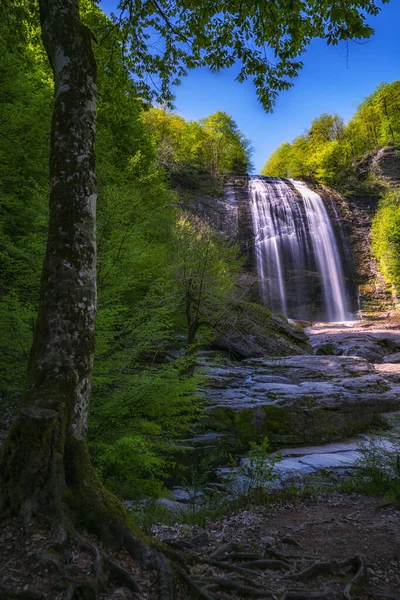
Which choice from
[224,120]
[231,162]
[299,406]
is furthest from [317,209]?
[299,406]

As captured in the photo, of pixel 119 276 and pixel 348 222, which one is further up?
pixel 348 222

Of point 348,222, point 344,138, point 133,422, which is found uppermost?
point 344,138

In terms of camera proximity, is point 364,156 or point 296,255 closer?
point 296,255

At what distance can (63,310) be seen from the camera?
9.96 feet

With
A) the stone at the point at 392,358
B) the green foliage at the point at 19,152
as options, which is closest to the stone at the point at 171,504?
the green foliage at the point at 19,152

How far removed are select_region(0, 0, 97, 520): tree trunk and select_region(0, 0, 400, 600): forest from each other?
0.01 m

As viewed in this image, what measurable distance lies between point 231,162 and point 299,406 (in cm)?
3852

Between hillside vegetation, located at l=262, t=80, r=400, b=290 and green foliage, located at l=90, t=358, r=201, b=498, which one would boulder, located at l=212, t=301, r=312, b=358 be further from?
hillside vegetation, located at l=262, t=80, r=400, b=290

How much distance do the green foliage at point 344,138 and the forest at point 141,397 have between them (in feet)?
112

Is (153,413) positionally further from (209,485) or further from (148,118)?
(148,118)

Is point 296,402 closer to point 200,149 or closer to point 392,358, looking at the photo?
point 392,358

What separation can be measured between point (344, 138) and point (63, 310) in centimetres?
5522

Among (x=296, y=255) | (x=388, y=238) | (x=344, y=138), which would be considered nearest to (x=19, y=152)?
(x=296, y=255)

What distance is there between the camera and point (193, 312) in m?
13.5
